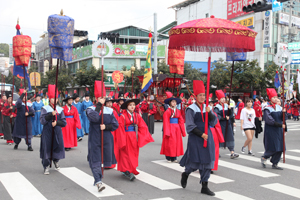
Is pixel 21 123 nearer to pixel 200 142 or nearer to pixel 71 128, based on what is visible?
pixel 71 128

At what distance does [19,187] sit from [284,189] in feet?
15.7

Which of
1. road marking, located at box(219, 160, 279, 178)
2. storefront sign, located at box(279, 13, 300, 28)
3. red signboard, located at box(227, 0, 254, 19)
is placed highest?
red signboard, located at box(227, 0, 254, 19)

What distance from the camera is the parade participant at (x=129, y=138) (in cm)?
644

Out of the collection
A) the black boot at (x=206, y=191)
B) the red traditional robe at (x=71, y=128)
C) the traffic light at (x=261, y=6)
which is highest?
the traffic light at (x=261, y=6)

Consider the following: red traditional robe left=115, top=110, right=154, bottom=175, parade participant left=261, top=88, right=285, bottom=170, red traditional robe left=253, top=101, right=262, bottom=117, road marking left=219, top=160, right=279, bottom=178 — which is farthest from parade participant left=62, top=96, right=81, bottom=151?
red traditional robe left=253, top=101, right=262, bottom=117

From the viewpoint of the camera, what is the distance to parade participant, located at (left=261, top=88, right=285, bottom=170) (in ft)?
24.4

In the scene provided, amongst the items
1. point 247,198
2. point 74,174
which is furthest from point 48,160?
point 247,198

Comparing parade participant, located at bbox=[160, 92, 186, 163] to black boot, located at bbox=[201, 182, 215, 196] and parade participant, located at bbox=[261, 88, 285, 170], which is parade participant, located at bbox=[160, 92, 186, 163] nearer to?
parade participant, located at bbox=[261, 88, 285, 170]

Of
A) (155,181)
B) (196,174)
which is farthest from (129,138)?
(196,174)

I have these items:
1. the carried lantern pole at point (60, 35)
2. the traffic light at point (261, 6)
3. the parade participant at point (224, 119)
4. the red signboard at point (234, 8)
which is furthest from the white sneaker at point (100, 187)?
the red signboard at point (234, 8)

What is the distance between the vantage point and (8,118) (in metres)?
11.8

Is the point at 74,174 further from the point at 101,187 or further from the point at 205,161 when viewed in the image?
the point at 205,161

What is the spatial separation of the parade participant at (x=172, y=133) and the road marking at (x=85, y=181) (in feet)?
7.32

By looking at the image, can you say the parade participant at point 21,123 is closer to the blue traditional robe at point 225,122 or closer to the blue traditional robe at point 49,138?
the blue traditional robe at point 49,138
